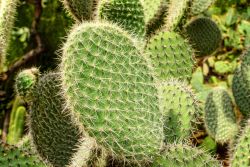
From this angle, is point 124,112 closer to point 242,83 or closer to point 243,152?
point 243,152

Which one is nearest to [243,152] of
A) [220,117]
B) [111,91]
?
[111,91]

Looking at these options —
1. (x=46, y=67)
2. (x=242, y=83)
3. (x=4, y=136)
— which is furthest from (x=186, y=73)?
(x=46, y=67)

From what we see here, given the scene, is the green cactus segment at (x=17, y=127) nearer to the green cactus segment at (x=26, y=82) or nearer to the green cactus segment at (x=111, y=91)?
the green cactus segment at (x=26, y=82)

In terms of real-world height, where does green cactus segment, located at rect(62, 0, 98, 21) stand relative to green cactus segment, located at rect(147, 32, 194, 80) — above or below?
above

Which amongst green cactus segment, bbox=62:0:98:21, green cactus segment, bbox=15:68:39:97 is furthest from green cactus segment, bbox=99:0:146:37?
green cactus segment, bbox=15:68:39:97

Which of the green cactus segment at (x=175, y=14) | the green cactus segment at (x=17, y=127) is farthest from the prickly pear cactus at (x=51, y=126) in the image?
the green cactus segment at (x=17, y=127)

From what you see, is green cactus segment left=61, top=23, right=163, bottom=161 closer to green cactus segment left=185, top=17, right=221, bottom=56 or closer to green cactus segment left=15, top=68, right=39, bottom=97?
green cactus segment left=15, top=68, right=39, bottom=97

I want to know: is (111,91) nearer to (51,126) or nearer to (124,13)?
(51,126)
